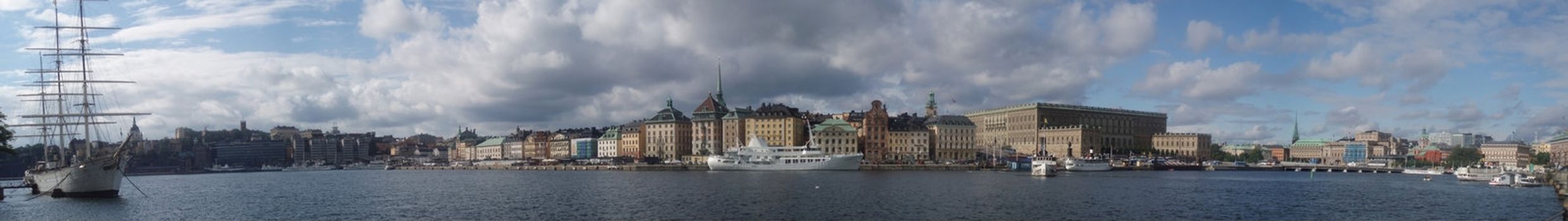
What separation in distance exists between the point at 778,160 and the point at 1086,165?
39852 millimetres

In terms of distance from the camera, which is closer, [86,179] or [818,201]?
[86,179]

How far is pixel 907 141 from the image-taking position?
189125mm

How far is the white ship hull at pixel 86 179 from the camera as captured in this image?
68.8m

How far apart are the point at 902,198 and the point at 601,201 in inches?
699

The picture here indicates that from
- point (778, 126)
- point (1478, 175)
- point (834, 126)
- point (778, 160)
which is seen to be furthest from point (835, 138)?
point (1478, 175)

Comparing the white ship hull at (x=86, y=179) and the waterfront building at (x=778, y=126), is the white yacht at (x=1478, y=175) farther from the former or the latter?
the white ship hull at (x=86, y=179)

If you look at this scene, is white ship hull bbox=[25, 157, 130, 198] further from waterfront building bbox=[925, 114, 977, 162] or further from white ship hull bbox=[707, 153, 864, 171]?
waterfront building bbox=[925, 114, 977, 162]

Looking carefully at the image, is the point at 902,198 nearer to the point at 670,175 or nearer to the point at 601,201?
the point at 601,201

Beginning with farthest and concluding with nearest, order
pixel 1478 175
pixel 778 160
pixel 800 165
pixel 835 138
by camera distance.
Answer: pixel 835 138, pixel 778 160, pixel 800 165, pixel 1478 175

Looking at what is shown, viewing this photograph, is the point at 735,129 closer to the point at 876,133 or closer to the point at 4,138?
the point at 876,133

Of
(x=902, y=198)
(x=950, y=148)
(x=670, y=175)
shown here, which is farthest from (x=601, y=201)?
→ (x=950, y=148)

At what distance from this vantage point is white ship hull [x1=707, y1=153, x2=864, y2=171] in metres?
156

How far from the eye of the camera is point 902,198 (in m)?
72.5

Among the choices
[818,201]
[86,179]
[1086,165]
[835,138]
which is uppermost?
[835,138]
